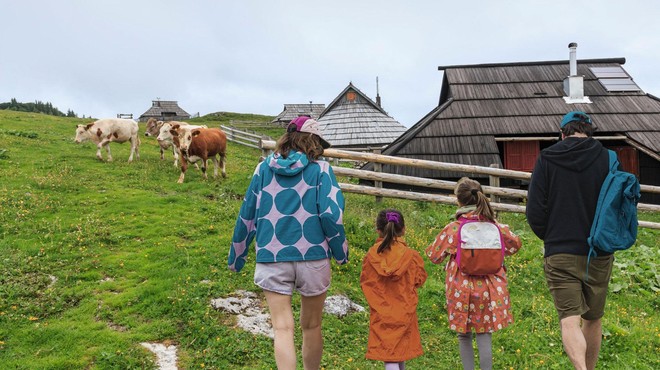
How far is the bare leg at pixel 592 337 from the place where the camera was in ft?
12.8

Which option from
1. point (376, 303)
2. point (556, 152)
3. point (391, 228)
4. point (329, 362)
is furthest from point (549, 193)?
point (329, 362)

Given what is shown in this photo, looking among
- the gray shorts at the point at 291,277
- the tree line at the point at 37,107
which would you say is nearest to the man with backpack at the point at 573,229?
the gray shorts at the point at 291,277

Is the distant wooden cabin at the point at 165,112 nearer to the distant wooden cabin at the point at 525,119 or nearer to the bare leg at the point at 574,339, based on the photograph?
the distant wooden cabin at the point at 525,119

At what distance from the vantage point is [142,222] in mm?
8609

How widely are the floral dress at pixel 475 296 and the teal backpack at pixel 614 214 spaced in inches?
29.5

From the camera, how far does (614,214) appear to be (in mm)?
3578

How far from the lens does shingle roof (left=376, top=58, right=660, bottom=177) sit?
1625cm

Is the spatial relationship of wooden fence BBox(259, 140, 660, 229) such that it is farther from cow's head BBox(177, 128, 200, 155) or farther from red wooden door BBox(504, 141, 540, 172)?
red wooden door BBox(504, 141, 540, 172)

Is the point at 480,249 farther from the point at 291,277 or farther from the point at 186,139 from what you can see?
the point at 186,139

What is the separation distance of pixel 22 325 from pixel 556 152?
18.5 feet

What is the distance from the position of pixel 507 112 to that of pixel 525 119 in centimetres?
70

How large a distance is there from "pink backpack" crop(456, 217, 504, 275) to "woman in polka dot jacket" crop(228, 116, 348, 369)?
1.16m

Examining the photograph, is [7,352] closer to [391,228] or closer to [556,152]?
[391,228]

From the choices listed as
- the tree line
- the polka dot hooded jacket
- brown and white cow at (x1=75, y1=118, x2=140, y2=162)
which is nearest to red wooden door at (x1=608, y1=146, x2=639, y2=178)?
brown and white cow at (x1=75, y1=118, x2=140, y2=162)
